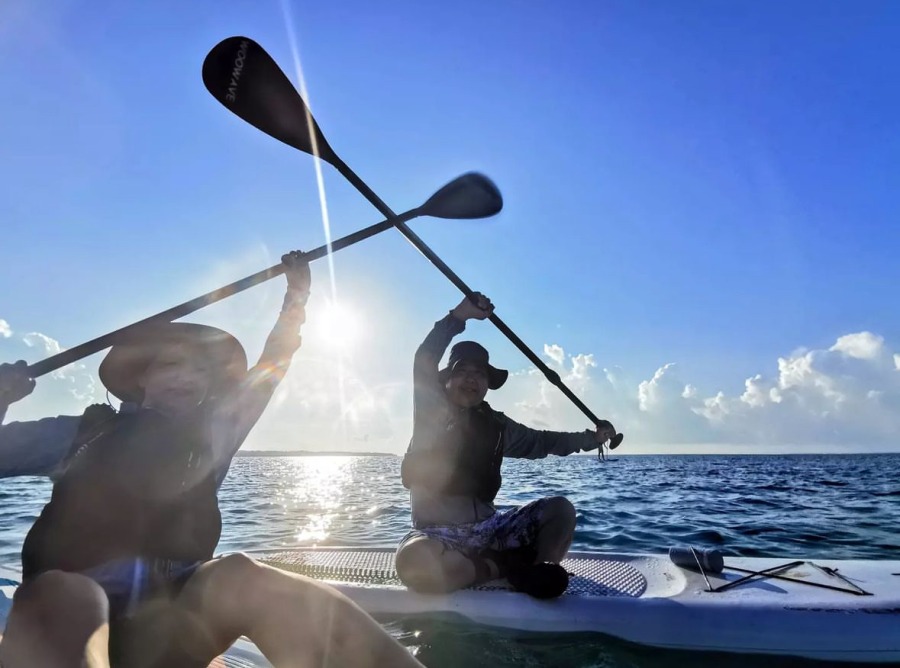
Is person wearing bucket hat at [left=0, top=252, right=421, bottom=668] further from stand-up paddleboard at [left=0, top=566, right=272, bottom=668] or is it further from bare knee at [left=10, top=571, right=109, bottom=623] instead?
stand-up paddleboard at [left=0, top=566, right=272, bottom=668]

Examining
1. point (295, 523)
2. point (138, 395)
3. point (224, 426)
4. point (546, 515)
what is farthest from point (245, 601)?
point (295, 523)

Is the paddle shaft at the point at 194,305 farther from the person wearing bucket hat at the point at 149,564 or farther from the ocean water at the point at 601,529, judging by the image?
the ocean water at the point at 601,529

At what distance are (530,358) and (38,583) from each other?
377 cm

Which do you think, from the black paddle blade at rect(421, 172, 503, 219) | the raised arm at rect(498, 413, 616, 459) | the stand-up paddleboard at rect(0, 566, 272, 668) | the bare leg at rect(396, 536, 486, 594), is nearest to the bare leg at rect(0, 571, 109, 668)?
the stand-up paddleboard at rect(0, 566, 272, 668)

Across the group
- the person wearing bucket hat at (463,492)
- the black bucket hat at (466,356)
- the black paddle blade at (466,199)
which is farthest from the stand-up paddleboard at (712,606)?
the black paddle blade at (466,199)

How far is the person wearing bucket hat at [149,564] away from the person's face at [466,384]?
194 centimetres

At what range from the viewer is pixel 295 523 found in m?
8.61

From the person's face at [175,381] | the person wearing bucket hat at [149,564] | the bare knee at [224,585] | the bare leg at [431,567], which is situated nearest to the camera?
the person wearing bucket hat at [149,564]

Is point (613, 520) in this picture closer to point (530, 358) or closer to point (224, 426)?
point (530, 358)

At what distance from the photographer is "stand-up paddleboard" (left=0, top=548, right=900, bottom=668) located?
2934mm

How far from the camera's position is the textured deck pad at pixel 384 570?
11.8 ft

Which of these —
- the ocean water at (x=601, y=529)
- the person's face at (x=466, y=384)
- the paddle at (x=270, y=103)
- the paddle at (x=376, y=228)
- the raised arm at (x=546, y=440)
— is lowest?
the ocean water at (x=601, y=529)

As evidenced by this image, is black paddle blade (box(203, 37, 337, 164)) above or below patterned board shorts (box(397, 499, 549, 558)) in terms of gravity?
above

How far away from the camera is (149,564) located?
170 centimetres
